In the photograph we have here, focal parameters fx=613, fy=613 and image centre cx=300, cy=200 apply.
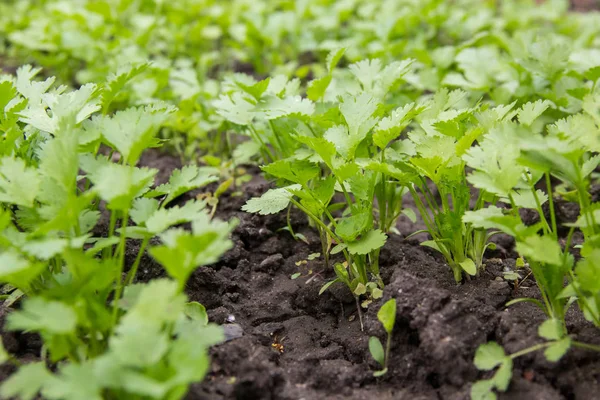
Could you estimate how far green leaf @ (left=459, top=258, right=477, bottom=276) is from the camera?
1.72 metres

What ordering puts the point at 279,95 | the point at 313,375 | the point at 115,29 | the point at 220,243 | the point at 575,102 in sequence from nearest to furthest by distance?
the point at 220,243 → the point at 313,375 → the point at 279,95 → the point at 575,102 → the point at 115,29

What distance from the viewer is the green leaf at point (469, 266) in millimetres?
1716

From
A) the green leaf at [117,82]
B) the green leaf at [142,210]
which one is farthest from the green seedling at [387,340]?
the green leaf at [117,82]

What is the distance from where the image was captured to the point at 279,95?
2.08 meters

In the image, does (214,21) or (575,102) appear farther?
(214,21)

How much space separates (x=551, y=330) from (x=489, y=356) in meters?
0.15

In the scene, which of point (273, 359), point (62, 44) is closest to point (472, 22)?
point (62, 44)

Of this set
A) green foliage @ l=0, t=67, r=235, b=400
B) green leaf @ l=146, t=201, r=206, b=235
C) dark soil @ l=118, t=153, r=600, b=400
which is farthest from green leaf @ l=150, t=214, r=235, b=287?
dark soil @ l=118, t=153, r=600, b=400

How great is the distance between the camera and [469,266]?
1731mm

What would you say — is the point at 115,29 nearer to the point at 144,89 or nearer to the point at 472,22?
the point at 144,89

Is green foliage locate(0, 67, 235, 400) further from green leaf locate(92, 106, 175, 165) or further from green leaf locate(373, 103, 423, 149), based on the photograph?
green leaf locate(373, 103, 423, 149)

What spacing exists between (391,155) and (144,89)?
1228mm

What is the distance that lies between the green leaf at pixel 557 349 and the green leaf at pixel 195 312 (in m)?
0.85

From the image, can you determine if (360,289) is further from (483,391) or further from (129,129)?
(129,129)
